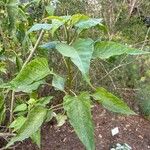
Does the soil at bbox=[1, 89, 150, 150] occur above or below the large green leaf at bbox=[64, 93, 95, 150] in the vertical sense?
below

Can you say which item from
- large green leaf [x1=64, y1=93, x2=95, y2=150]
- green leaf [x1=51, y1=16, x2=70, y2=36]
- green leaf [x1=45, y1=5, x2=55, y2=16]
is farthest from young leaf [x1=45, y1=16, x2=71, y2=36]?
green leaf [x1=45, y1=5, x2=55, y2=16]

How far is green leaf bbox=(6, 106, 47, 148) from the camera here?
139cm

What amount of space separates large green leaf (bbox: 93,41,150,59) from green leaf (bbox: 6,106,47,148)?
27cm

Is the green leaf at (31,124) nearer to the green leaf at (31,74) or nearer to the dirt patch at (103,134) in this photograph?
the green leaf at (31,74)

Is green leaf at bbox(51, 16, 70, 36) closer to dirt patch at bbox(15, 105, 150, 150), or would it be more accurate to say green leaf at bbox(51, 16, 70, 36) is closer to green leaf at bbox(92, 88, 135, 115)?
green leaf at bbox(92, 88, 135, 115)

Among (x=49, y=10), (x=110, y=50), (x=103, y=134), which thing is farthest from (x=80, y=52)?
(x=103, y=134)

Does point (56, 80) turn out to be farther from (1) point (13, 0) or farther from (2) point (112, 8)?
(2) point (112, 8)

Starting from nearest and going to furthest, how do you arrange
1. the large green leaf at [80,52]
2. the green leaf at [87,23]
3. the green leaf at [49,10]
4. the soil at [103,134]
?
the large green leaf at [80,52]
the green leaf at [87,23]
the green leaf at [49,10]
the soil at [103,134]

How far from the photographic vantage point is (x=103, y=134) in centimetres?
355

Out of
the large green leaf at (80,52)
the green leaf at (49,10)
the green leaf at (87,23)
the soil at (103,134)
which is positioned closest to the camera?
the large green leaf at (80,52)

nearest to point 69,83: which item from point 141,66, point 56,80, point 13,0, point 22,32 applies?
point 56,80

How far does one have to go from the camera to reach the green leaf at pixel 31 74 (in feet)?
4.41

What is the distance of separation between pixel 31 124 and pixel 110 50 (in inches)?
13.7

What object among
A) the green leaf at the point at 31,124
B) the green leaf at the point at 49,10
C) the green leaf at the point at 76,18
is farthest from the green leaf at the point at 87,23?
the green leaf at the point at 49,10
